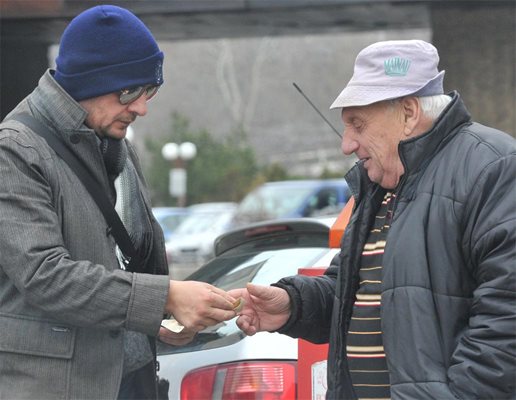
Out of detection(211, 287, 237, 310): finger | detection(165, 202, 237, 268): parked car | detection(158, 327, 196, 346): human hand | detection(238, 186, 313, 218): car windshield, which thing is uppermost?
detection(211, 287, 237, 310): finger

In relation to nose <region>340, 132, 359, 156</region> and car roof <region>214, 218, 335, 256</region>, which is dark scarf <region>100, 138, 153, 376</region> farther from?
car roof <region>214, 218, 335, 256</region>

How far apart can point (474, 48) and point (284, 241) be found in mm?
12346

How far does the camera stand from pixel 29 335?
8.82ft

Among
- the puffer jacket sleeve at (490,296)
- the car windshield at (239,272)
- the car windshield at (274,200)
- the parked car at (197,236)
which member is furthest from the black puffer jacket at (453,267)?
the parked car at (197,236)

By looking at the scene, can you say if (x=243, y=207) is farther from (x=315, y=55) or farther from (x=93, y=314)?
(x=315, y=55)

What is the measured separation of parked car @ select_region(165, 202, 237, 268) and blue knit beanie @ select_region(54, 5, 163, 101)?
68.8 ft

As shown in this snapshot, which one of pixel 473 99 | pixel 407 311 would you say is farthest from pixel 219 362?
pixel 473 99

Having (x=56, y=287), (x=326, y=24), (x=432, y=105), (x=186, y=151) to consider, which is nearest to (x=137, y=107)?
(x=56, y=287)

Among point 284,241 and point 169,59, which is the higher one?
point 284,241

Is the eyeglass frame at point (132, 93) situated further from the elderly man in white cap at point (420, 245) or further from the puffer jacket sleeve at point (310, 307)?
the puffer jacket sleeve at point (310, 307)

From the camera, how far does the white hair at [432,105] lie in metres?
2.70

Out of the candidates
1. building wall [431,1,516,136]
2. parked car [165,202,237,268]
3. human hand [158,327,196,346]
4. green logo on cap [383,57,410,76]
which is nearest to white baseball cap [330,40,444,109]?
green logo on cap [383,57,410,76]

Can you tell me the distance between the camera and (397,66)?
2.68 meters

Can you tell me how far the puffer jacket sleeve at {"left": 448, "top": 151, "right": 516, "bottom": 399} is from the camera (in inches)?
93.6
